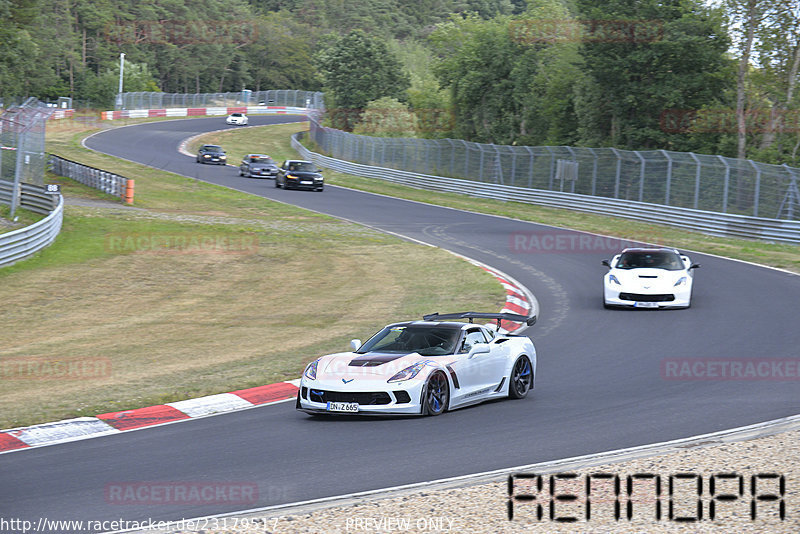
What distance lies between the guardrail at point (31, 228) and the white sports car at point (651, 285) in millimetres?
15004

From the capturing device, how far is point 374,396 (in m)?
10.7

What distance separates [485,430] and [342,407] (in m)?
1.72

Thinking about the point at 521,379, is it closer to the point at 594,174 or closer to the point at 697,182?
the point at 697,182


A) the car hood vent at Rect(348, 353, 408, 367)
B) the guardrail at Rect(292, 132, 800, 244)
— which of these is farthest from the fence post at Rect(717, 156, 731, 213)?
the car hood vent at Rect(348, 353, 408, 367)

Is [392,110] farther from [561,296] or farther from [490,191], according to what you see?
[561,296]

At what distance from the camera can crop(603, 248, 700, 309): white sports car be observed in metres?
19.8

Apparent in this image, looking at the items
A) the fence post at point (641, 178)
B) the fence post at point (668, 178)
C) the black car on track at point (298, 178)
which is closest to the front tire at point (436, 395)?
the fence post at point (668, 178)

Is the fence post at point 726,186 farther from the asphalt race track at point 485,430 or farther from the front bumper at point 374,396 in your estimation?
the front bumper at point 374,396

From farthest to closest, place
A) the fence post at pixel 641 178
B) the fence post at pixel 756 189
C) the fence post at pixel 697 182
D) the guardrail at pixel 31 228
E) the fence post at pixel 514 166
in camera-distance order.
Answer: the fence post at pixel 514 166 < the fence post at pixel 641 178 < the fence post at pixel 697 182 < the fence post at pixel 756 189 < the guardrail at pixel 31 228

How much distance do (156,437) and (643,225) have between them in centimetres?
2949

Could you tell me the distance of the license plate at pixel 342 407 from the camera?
422 inches

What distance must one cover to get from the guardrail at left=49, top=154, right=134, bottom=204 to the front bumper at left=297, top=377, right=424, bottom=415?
101 ft

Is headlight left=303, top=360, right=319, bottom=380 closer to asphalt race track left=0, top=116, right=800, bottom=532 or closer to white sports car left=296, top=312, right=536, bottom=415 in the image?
white sports car left=296, top=312, right=536, bottom=415

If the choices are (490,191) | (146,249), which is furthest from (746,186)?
(146,249)
